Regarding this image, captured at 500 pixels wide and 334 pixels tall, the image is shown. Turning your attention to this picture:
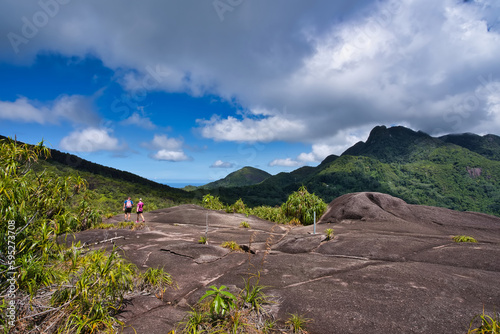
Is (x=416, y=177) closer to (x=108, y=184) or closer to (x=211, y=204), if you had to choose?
(x=211, y=204)

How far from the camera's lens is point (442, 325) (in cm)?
411

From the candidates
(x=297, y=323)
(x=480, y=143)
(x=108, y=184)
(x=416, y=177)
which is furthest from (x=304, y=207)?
(x=480, y=143)

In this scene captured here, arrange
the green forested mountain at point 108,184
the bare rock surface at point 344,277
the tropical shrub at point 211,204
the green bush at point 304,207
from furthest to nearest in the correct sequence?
1. the green forested mountain at point 108,184
2. the tropical shrub at point 211,204
3. the green bush at point 304,207
4. the bare rock surface at point 344,277

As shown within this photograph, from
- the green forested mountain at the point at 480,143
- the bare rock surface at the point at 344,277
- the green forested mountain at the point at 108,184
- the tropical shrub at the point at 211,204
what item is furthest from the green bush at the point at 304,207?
the green forested mountain at the point at 480,143

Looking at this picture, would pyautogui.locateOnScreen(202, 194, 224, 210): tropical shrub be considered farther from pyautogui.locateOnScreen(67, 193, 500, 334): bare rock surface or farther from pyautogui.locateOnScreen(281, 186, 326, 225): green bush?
pyautogui.locateOnScreen(67, 193, 500, 334): bare rock surface

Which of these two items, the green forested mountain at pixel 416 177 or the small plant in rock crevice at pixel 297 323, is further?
the green forested mountain at pixel 416 177

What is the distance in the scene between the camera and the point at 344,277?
627 cm

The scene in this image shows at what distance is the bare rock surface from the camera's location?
4.46 metres

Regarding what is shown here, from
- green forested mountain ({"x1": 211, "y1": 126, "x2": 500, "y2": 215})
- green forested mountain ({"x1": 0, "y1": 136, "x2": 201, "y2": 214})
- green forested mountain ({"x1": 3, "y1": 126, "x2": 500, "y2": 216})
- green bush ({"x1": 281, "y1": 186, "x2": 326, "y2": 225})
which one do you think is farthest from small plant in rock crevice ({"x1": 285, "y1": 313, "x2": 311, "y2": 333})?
green forested mountain ({"x1": 211, "y1": 126, "x2": 500, "y2": 215})

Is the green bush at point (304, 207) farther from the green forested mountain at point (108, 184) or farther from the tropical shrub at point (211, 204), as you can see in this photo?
the green forested mountain at point (108, 184)

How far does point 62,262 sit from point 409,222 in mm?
16172

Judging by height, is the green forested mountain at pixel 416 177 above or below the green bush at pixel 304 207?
above

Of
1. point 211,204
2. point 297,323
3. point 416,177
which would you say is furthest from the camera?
point 416,177

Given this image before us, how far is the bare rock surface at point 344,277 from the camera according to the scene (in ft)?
14.6
